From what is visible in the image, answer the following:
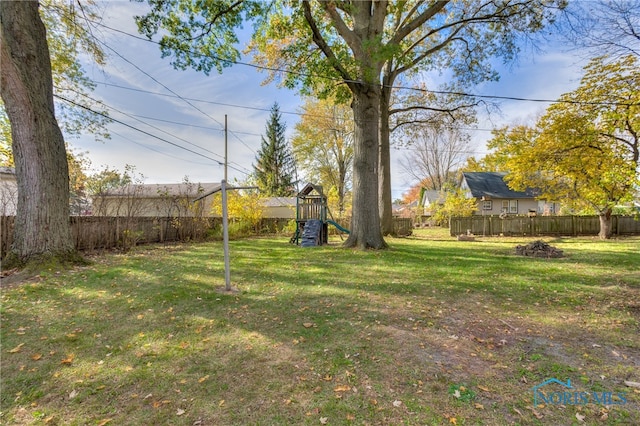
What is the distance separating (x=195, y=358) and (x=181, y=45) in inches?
327

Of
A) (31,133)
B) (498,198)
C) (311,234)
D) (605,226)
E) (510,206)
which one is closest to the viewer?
(31,133)

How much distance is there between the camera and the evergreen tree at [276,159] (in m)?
32.0

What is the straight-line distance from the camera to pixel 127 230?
29.8 feet

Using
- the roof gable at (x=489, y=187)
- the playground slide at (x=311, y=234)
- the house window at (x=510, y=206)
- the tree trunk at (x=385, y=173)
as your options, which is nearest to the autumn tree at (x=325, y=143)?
the tree trunk at (x=385, y=173)

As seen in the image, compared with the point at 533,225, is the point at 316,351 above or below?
below

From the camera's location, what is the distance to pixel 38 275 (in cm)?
495

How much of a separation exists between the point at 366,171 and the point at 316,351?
681 centimetres

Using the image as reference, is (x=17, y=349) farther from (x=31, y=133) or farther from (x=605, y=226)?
(x=605, y=226)

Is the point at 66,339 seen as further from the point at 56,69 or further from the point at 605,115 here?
the point at 605,115

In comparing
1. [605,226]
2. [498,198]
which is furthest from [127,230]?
[498,198]

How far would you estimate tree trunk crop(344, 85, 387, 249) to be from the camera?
885 centimetres

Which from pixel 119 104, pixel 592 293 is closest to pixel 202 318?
pixel 592 293

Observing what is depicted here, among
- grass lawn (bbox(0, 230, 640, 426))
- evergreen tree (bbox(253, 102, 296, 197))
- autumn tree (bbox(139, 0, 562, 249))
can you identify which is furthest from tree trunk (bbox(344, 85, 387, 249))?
evergreen tree (bbox(253, 102, 296, 197))

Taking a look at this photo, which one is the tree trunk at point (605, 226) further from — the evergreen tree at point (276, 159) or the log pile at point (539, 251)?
the evergreen tree at point (276, 159)
